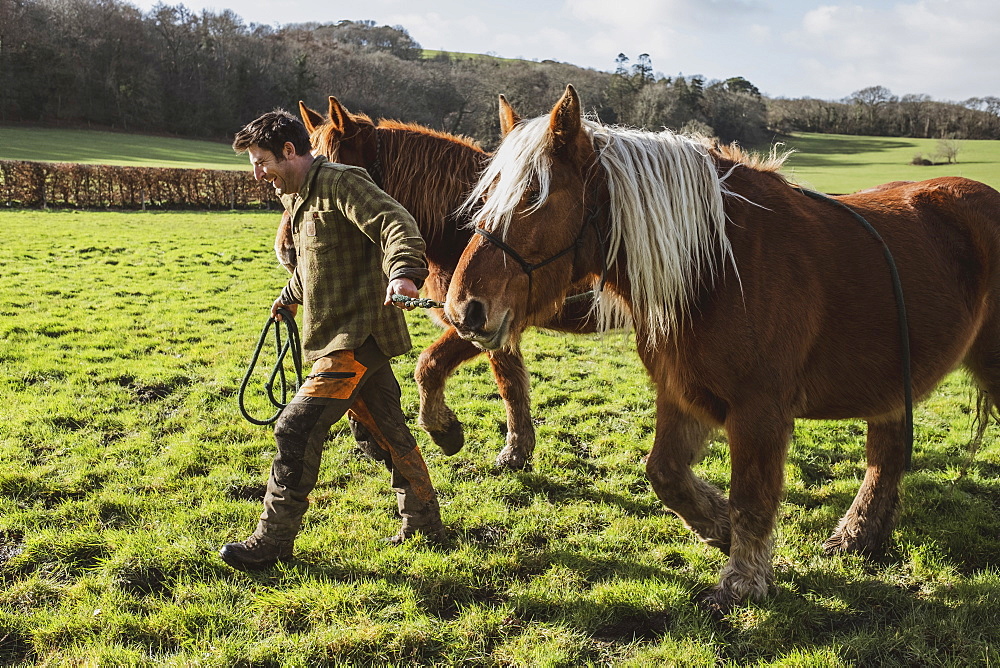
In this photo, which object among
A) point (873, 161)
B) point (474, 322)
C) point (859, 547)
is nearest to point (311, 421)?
point (474, 322)

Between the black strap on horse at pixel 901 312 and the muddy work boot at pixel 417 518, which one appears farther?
the muddy work boot at pixel 417 518

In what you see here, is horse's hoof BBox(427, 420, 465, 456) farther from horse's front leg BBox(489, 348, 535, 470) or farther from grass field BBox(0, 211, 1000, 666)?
horse's front leg BBox(489, 348, 535, 470)

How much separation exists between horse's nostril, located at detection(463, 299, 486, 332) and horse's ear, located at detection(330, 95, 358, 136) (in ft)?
8.07

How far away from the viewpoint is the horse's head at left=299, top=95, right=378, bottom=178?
175 inches

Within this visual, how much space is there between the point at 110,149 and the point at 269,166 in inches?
1885

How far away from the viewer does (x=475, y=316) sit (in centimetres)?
251

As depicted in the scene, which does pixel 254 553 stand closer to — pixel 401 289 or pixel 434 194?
pixel 401 289

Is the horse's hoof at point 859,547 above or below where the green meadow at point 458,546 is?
above

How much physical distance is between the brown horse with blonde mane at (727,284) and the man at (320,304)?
79cm

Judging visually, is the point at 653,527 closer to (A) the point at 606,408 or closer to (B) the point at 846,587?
(B) the point at 846,587

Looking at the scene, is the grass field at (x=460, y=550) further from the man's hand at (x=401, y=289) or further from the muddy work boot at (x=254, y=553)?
the man's hand at (x=401, y=289)

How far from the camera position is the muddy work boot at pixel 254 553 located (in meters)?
3.47

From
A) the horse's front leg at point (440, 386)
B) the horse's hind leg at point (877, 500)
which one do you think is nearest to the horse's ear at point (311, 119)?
the horse's front leg at point (440, 386)

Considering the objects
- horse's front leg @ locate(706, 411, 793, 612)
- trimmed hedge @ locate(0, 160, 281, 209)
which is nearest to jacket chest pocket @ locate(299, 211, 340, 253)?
horse's front leg @ locate(706, 411, 793, 612)
